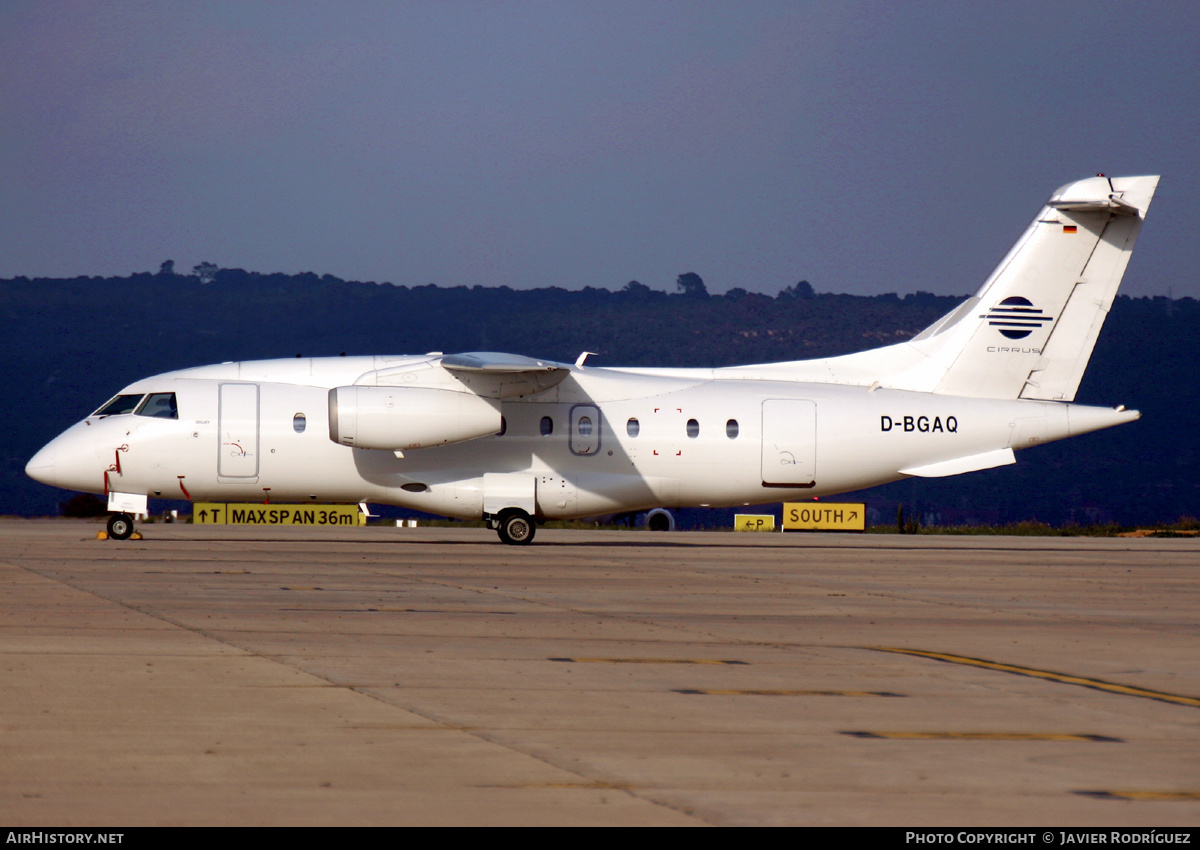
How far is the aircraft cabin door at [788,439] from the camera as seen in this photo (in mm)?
27750

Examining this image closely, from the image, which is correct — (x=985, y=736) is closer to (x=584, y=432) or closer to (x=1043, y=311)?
(x=584, y=432)

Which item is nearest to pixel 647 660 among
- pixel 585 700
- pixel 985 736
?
pixel 585 700

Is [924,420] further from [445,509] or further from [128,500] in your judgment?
[128,500]

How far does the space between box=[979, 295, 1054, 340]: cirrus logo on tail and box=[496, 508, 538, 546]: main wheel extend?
35.3 feet

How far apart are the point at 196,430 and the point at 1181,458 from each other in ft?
517

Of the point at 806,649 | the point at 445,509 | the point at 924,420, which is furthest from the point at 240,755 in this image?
the point at 924,420

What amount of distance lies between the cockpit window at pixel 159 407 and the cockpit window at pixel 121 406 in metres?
0.25

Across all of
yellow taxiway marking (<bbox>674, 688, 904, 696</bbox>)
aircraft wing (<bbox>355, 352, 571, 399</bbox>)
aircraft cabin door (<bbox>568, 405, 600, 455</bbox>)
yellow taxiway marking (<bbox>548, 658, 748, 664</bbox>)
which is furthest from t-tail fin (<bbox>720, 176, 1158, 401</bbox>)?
yellow taxiway marking (<bbox>674, 688, 904, 696</bbox>)

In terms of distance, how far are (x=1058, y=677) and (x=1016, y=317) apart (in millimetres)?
18779

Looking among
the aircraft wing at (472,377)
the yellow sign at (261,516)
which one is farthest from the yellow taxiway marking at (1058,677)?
the yellow sign at (261,516)

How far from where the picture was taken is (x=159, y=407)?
27234 millimetres

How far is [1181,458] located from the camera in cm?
16300

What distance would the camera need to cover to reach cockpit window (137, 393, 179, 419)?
27.1 meters

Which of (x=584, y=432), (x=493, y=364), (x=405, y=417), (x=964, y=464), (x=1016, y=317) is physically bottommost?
(x=964, y=464)
